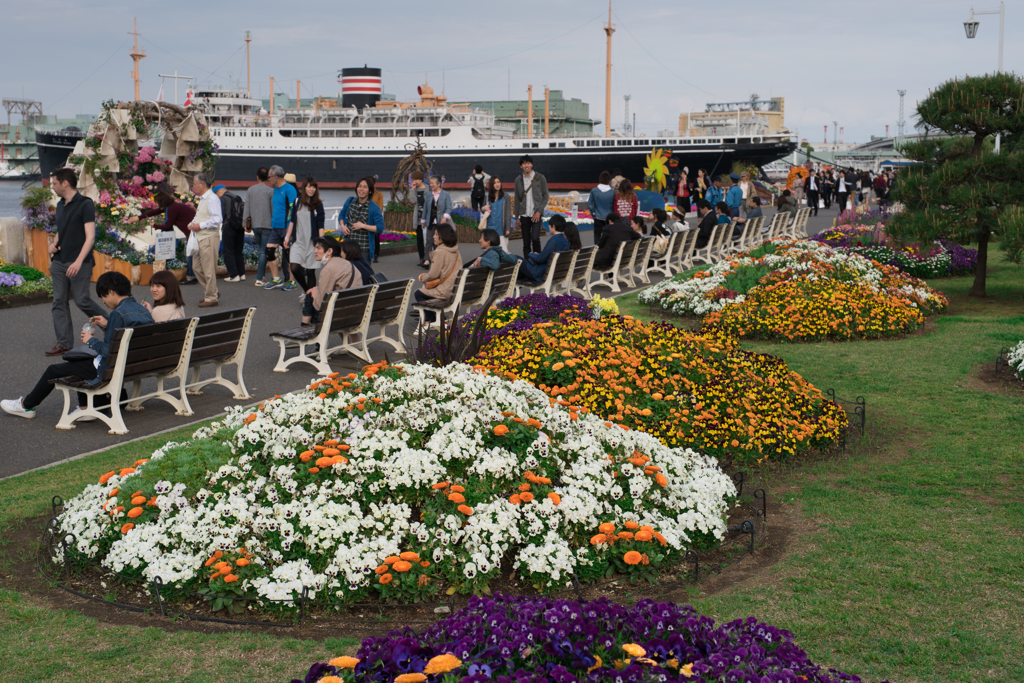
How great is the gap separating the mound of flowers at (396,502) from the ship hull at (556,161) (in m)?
57.2

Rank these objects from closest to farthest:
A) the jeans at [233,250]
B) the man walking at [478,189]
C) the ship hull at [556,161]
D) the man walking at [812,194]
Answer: the jeans at [233,250] → the man walking at [478,189] → the man walking at [812,194] → the ship hull at [556,161]

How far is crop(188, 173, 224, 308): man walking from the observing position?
1334 cm

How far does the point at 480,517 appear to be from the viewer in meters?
4.33

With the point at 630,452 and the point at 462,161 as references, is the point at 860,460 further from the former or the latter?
the point at 462,161

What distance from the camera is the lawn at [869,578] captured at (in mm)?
3549

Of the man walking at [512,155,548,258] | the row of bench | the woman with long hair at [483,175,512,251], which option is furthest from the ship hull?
the row of bench

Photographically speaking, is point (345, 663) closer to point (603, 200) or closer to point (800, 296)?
point (800, 296)

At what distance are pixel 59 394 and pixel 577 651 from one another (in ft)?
22.5

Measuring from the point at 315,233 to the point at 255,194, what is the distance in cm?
222

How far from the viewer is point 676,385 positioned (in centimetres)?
669

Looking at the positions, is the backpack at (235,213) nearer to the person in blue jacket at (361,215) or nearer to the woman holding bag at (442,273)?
the person in blue jacket at (361,215)

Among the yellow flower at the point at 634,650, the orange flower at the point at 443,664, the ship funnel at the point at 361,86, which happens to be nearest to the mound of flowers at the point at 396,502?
the orange flower at the point at 443,664

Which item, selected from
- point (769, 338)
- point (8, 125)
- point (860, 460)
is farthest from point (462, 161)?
point (8, 125)

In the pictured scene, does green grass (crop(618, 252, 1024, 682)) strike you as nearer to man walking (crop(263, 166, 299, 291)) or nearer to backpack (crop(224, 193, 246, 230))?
man walking (crop(263, 166, 299, 291))
